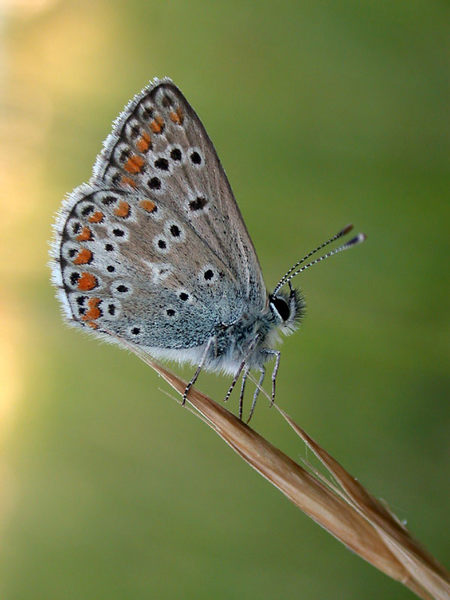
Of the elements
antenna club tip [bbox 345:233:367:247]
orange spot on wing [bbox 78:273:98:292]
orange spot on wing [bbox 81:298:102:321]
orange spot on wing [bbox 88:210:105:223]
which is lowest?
orange spot on wing [bbox 81:298:102:321]

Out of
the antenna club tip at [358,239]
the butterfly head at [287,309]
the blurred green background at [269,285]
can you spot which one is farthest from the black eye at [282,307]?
the blurred green background at [269,285]

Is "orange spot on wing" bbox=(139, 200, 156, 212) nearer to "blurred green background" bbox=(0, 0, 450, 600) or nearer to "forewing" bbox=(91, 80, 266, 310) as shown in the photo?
"forewing" bbox=(91, 80, 266, 310)

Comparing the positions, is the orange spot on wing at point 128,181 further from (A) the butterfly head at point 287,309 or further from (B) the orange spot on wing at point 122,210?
(A) the butterfly head at point 287,309

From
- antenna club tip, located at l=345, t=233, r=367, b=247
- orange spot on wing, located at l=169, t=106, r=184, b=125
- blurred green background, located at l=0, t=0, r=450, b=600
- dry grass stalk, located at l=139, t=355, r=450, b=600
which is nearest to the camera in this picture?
dry grass stalk, located at l=139, t=355, r=450, b=600

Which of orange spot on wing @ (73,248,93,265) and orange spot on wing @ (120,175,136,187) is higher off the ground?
orange spot on wing @ (120,175,136,187)

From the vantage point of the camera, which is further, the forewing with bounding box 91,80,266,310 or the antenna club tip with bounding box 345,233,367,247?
the forewing with bounding box 91,80,266,310

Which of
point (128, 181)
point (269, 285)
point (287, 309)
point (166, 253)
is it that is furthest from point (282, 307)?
point (269, 285)

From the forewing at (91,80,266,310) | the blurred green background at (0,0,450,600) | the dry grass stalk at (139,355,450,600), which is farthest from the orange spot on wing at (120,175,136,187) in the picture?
the blurred green background at (0,0,450,600)
